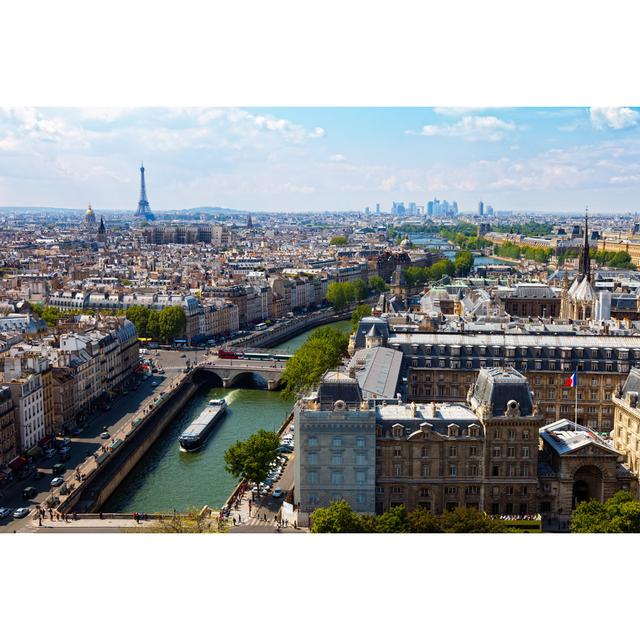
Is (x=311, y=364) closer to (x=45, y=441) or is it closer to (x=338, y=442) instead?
(x=45, y=441)

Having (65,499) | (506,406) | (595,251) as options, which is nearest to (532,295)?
(506,406)

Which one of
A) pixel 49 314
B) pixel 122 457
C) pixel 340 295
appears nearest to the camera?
pixel 122 457

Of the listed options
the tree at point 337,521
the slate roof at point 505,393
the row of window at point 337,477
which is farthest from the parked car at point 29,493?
the slate roof at point 505,393

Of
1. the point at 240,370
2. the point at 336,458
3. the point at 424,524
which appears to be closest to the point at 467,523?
the point at 424,524

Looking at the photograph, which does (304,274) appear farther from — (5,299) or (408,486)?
(408,486)

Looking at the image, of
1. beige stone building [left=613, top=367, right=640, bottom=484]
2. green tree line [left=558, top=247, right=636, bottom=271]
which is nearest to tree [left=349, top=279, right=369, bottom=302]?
green tree line [left=558, top=247, right=636, bottom=271]

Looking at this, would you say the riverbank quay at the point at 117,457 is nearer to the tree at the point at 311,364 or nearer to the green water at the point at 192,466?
the green water at the point at 192,466

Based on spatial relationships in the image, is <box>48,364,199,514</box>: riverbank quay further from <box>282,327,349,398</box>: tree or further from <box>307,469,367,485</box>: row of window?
<box>307,469,367,485</box>: row of window
